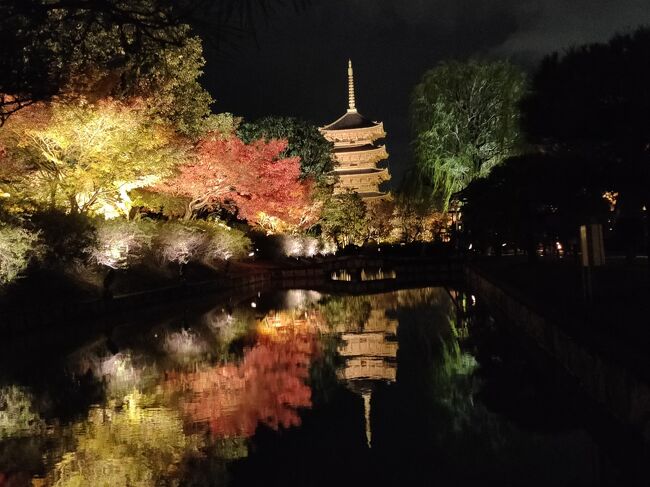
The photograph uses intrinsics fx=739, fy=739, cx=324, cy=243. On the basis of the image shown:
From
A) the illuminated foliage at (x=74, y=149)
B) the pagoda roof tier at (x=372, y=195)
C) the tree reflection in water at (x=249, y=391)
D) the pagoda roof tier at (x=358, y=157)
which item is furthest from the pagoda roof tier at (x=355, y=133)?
the tree reflection in water at (x=249, y=391)

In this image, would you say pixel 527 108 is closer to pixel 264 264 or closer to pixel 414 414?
pixel 414 414

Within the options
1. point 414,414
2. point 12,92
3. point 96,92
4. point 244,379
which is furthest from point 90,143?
point 414,414

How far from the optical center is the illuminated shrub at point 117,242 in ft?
74.7

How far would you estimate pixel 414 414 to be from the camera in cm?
854

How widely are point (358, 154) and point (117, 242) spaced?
5032cm

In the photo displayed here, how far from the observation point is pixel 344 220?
58.9 m

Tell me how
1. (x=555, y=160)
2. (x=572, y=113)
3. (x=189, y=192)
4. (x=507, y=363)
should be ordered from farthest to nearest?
(x=189, y=192)
(x=555, y=160)
(x=572, y=113)
(x=507, y=363)

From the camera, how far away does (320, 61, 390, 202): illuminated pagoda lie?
70.5 m

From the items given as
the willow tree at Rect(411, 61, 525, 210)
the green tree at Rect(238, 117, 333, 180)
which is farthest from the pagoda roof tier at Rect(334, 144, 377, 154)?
the willow tree at Rect(411, 61, 525, 210)

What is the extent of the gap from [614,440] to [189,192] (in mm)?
27320

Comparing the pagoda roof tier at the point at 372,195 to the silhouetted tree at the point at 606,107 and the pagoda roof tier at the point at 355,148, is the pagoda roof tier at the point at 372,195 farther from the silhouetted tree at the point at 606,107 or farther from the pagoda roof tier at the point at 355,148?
the silhouetted tree at the point at 606,107

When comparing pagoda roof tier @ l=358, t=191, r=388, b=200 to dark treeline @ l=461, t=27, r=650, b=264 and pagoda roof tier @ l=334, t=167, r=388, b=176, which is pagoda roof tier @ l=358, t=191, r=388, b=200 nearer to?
pagoda roof tier @ l=334, t=167, r=388, b=176

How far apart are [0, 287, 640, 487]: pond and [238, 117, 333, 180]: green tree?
34125 millimetres

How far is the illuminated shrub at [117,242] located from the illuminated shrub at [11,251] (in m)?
3.86
